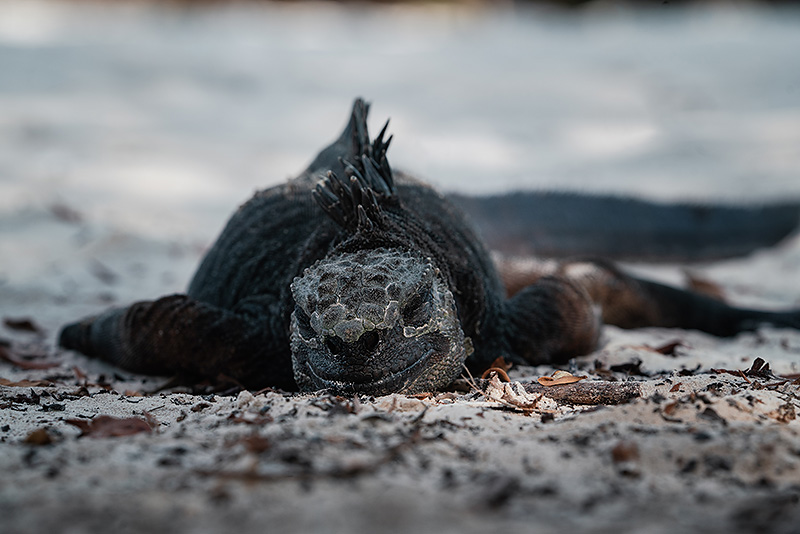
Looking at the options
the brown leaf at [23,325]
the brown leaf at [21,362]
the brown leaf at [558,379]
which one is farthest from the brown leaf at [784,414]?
the brown leaf at [23,325]

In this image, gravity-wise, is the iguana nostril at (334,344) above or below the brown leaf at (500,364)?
above

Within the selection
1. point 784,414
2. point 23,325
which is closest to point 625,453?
point 784,414

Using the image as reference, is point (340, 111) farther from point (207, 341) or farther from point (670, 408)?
point (670, 408)

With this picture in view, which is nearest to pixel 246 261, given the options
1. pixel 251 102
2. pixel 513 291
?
pixel 513 291

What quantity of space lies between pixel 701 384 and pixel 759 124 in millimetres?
9139

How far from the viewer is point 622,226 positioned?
669 centimetres

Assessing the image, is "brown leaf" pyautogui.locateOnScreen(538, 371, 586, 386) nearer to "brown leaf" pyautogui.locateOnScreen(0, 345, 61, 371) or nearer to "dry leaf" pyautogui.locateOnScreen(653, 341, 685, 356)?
"dry leaf" pyautogui.locateOnScreen(653, 341, 685, 356)

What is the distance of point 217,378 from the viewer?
348 cm

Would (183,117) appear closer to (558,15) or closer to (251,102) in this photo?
(251,102)

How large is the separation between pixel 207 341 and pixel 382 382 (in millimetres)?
1194

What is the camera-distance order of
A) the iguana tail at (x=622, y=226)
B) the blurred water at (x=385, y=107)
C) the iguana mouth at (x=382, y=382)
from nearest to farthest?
the iguana mouth at (x=382, y=382), the iguana tail at (x=622, y=226), the blurred water at (x=385, y=107)

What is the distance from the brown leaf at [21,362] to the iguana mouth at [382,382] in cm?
185

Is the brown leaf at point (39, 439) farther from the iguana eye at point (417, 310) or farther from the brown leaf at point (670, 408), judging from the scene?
the brown leaf at point (670, 408)

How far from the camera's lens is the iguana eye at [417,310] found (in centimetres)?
268
